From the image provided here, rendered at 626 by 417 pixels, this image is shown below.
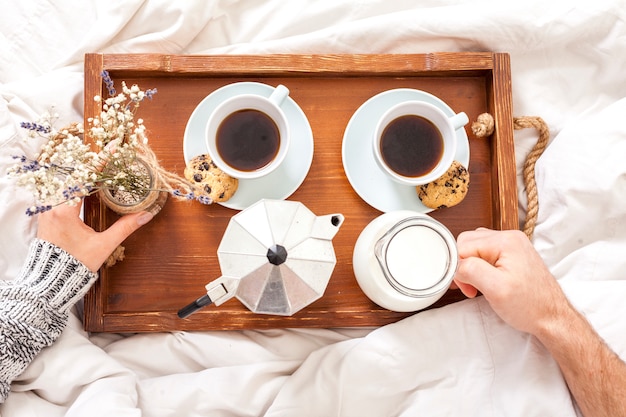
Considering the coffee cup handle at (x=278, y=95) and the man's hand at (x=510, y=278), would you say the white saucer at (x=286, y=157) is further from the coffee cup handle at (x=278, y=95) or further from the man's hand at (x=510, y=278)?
the man's hand at (x=510, y=278)

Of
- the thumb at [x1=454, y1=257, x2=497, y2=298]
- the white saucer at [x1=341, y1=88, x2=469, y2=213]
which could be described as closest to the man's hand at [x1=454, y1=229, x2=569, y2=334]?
the thumb at [x1=454, y1=257, x2=497, y2=298]

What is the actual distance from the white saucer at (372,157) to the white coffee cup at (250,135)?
14cm

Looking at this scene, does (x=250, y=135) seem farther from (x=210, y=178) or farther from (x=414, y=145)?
(x=414, y=145)

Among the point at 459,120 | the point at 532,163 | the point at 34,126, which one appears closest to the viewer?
the point at 34,126

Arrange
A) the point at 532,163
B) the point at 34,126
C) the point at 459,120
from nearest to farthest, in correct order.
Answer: the point at 34,126 < the point at 459,120 < the point at 532,163

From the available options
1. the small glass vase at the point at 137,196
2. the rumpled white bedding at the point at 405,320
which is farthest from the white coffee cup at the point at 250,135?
the rumpled white bedding at the point at 405,320

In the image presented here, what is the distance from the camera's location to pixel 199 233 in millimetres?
1036

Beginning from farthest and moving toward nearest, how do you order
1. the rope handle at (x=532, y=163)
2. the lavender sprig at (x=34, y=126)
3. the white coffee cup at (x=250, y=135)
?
the rope handle at (x=532, y=163) < the white coffee cup at (x=250, y=135) < the lavender sprig at (x=34, y=126)

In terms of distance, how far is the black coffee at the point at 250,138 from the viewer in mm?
990

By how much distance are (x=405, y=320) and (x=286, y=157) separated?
0.38m

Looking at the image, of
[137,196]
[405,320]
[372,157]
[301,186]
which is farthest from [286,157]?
[405,320]

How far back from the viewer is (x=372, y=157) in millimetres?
1049

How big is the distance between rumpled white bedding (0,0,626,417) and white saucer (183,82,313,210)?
148 millimetres

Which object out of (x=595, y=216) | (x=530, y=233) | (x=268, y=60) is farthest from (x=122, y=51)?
(x=595, y=216)
